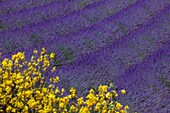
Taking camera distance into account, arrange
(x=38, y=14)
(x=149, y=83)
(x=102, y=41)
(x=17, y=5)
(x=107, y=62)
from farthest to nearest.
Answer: (x=17, y=5)
(x=38, y=14)
(x=102, y=41)
(x=107, y=62)
(x=149, y=83)

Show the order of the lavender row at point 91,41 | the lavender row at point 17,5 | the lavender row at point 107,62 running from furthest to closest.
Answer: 1. the lavender row at point 17,5
2. the lavender row at point 91,41
3. the lavender row at point 107,62

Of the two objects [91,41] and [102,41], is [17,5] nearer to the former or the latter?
[91,41]

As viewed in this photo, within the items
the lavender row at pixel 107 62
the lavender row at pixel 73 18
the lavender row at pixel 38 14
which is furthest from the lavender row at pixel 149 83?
the lavender row at pixel 38 14

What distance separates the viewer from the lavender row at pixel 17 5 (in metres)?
6.79

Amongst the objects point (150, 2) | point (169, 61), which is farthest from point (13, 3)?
point (169, 61)

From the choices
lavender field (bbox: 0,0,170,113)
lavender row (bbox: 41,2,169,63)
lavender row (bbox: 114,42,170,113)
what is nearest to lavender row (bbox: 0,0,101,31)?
lavender field (bbox: 0,0,170,113)

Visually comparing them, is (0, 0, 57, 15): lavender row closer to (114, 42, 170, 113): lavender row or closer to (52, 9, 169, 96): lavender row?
(52, 9, 169, 96): lavender row

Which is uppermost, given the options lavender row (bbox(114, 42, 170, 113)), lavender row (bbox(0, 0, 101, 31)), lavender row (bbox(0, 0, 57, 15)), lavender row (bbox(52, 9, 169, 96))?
lavender row (bbox(0, 0, 57, 15))

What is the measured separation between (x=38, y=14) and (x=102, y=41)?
4.58ft

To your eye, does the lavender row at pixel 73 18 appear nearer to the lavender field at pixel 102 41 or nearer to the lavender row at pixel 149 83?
the lavender field at pixel 102 41

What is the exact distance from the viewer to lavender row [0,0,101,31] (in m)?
6.38

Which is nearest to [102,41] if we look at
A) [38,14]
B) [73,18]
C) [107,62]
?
[107,62]

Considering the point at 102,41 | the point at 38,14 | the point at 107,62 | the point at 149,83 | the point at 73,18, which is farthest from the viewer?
the point at 38,14

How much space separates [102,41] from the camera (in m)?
5.66
